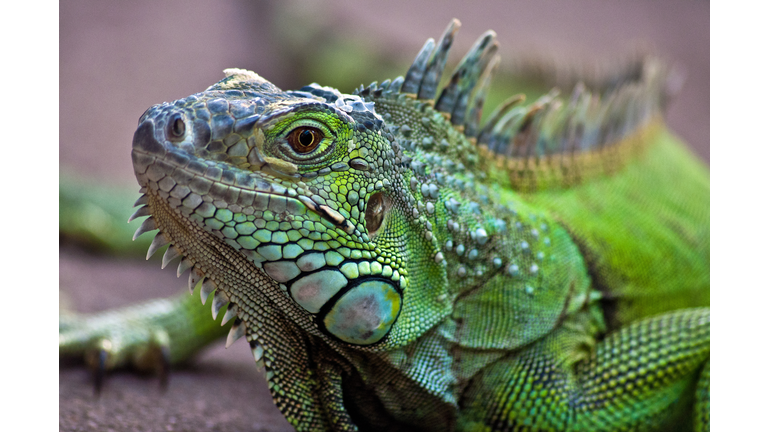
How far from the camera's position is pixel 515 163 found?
2.92 meters

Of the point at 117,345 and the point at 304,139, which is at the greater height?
the point at 304,139

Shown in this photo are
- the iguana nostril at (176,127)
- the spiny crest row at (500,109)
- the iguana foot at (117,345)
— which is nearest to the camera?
the iguana nostril at (176,127)

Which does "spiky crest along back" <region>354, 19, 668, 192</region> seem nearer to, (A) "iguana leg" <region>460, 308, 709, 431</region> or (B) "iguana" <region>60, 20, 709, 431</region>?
(B) "iguana" <region>60, 20, 709, 431</region>

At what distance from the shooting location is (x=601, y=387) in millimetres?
2652

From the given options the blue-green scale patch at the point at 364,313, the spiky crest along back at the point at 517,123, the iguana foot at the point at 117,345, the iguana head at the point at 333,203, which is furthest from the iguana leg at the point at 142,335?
the spiky crest along back at the point at 517,123

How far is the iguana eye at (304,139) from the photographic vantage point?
199 centimetres

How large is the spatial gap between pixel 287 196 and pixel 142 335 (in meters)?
2.16

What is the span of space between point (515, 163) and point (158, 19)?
7063 millimetres

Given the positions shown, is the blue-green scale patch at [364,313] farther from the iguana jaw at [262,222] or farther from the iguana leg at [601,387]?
the iguana leg at [601,387]

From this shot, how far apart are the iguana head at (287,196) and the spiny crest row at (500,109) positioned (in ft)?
1.46

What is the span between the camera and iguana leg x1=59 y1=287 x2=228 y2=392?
3488 millimetres

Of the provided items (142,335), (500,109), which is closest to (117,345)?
(142,335)

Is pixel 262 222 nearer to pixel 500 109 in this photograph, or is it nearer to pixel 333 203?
pixel 333 203
